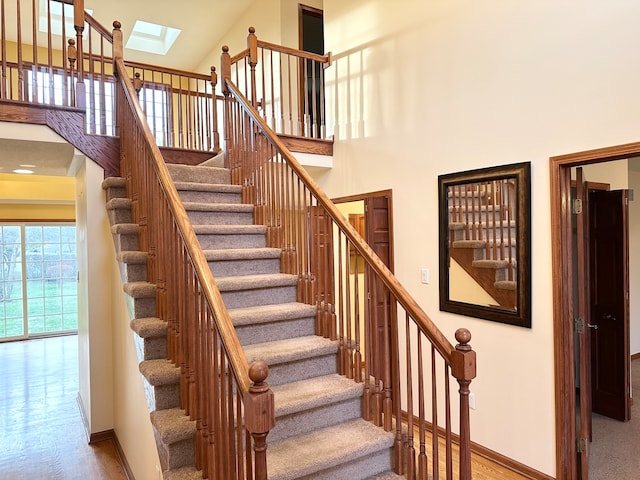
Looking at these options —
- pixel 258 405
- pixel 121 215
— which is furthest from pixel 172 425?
pixel 121 215

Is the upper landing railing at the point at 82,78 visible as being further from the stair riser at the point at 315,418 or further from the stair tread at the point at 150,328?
the stair riser at the point at 315,418

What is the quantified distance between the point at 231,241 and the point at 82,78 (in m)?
1.74

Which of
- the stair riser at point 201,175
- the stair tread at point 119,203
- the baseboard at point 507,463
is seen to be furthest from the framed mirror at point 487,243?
the stair tread at point 119,203

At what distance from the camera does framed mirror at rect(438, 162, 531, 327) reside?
2783 millimetres

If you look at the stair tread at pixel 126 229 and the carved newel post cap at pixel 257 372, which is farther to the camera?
the stair tread at pixel 126 229

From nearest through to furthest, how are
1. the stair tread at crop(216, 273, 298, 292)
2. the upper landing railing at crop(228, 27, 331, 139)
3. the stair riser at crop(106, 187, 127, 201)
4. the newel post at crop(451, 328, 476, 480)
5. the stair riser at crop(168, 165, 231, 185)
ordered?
the newel post at crop(451, 328, 476, 480) → the stair tread at crop(216, 273, 298, 292) → the stair riser at crop(106, 187, 127, 201) → the stair riser at crop(168, 165, 231, 185) → the upper landing railing at crop(228, 27, 331, 139)

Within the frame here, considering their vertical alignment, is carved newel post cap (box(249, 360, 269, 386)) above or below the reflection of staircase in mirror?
below

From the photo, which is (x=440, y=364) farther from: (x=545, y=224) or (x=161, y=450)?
(x=161, y=450)

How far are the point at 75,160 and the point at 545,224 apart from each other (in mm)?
3597

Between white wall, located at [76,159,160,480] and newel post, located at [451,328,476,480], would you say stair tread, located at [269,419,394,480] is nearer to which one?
newel post, located at [451,328,476,480]

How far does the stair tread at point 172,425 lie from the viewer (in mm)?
1962

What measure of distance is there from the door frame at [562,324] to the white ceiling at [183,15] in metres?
5.55

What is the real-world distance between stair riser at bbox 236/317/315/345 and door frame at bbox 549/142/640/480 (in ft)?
4.99

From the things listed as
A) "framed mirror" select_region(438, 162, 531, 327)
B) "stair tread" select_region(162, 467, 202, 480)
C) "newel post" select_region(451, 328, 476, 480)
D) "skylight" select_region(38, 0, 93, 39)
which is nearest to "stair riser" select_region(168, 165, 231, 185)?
"framed mirror" select_region(438, 162, 531, 327)
